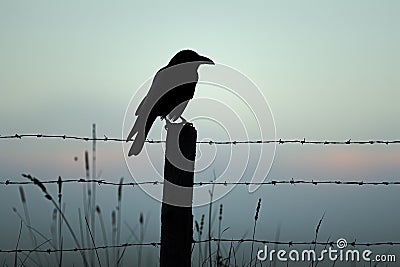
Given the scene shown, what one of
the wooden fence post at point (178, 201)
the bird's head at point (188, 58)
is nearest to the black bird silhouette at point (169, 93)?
Result: the bird's head at point (188, 58)

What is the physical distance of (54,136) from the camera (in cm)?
445

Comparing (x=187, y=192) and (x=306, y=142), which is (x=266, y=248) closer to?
(x=187, y=192)

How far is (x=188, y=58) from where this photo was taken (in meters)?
6.51

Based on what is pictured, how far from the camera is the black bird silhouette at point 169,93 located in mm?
5206

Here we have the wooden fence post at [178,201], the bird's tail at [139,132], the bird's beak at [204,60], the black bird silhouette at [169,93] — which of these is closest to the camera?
the wooden fence post at [178,201]

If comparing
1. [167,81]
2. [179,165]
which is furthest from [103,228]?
[167,81]

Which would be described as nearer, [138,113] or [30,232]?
[30,232]

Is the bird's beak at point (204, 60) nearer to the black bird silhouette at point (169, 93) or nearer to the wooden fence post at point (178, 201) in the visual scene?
the black bird silhouette at point (169, 93)

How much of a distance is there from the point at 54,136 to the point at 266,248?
174 cm

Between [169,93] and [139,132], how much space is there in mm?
1070

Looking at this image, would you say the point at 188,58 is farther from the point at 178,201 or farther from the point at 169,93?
the point at 178,201

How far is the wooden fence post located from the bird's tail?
116 centimetres

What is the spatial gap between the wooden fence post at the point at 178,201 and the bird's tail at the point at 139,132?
1160 mm

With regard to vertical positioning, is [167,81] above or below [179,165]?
above
